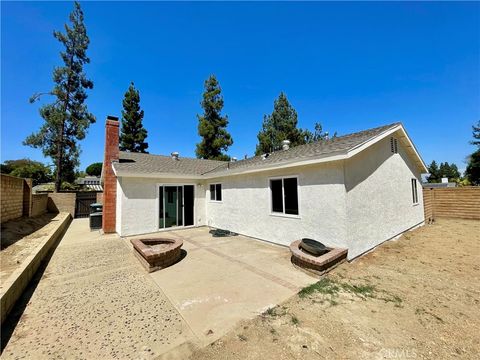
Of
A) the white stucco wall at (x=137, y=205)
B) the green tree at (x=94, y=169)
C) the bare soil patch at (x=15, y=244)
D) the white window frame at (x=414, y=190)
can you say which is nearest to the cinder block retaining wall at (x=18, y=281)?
the bare soil patch at (x=15, y=244)

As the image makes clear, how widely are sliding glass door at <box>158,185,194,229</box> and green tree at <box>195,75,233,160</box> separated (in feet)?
48.8

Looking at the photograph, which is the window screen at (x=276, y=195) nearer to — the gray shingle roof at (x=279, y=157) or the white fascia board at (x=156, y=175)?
the gray shingle roof at (x=279, y=157)

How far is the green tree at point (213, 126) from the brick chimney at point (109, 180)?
15.0 m

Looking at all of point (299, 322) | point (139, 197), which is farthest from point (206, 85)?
point (299, 322)

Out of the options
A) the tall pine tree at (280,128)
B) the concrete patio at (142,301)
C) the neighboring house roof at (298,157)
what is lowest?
the concrete patio at (142,301)

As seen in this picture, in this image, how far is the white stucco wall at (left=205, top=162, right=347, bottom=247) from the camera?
6.00m

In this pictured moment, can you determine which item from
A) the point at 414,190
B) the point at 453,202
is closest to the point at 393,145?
the point at 414,190

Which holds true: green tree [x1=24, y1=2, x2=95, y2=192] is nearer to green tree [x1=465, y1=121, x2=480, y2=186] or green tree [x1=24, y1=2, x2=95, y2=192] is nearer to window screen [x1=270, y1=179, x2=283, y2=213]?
window screen [x1=270, y1=179, x2=283, y2=213]

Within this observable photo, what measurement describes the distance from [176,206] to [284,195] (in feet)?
21.2

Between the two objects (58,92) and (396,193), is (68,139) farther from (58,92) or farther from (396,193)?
(396,193)

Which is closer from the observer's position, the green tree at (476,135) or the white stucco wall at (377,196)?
the white stucco wall at (377,196)

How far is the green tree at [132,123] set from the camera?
28.6 meters

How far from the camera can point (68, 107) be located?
20281 millimetres

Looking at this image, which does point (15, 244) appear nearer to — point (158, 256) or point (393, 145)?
point (158, 256)
